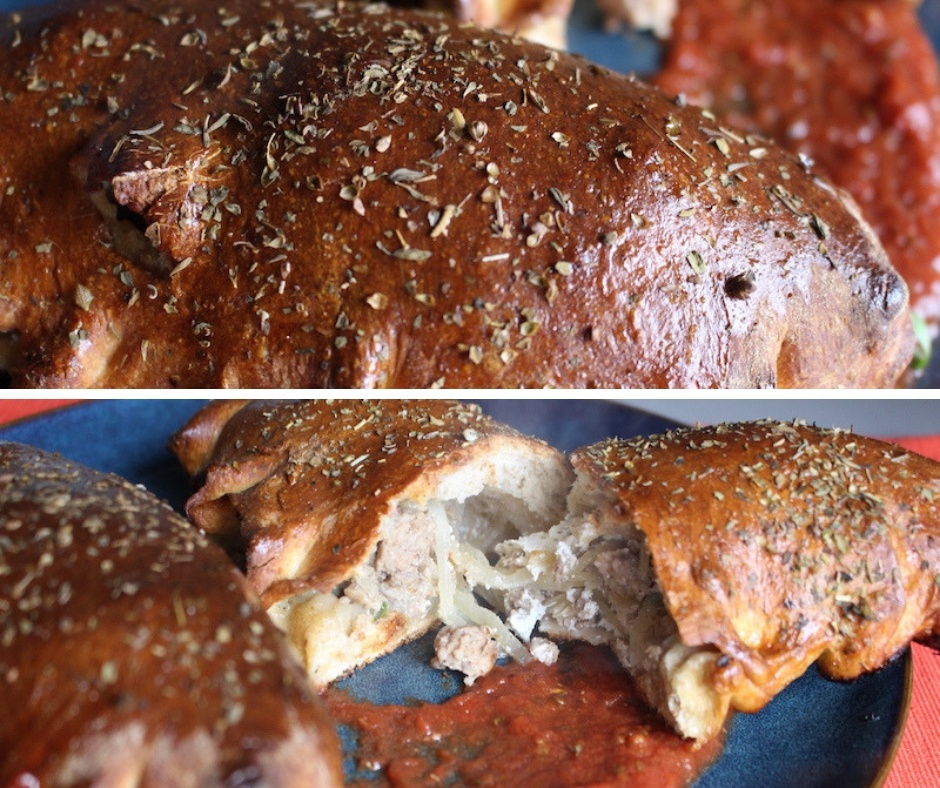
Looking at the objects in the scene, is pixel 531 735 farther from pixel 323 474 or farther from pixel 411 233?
pixel 411 233

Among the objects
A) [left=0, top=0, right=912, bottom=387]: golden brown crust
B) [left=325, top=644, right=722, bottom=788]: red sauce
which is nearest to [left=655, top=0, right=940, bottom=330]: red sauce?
[left=0, top=0, right=912, bottom=387]: golden brown crust

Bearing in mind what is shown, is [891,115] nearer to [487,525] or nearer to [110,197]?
[487,525]

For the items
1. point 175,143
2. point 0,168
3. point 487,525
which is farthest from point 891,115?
point 0,168

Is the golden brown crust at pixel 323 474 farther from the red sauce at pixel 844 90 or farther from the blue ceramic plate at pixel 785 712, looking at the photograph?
the red sauce at pixel 844 90

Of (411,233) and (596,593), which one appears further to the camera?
(596,593)

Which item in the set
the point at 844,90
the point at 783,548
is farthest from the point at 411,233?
the point at 844,90

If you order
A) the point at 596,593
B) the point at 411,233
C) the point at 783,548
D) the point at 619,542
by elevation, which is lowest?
the point at 596,593
